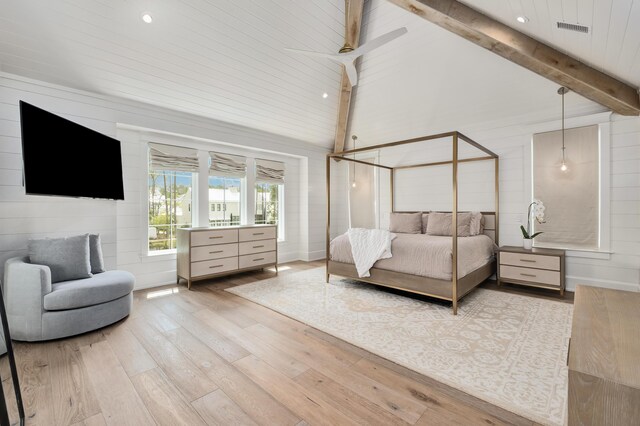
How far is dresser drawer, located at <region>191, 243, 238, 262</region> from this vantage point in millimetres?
4195

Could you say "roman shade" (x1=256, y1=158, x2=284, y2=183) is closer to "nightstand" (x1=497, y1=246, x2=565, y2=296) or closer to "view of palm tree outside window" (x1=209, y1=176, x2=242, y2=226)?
"view of palm tree outside window" (x1=209, y1=176, x2=242, y2=226)

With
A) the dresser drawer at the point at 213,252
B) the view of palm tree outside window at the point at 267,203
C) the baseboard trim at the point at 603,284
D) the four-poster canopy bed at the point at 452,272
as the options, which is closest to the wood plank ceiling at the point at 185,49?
the view of palm tree outside window at the point at 267,203

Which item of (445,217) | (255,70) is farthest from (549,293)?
(255,70)

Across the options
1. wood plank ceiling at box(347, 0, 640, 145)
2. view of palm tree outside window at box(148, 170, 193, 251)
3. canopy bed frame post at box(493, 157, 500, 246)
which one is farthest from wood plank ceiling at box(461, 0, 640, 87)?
view of palm tree outside window at box(148, 170, 193, 251)

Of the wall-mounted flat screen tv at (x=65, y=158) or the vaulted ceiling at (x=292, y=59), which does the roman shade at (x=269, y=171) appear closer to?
the vaulted ceiling at (x=292, y=59)

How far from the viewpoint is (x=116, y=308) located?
2887 mm

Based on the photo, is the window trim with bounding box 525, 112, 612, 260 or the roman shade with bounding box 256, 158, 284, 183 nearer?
the window trim with bounding box 525, 112, 612, 260

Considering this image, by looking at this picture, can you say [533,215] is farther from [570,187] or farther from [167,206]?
[167,206]

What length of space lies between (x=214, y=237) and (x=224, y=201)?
1040 mm

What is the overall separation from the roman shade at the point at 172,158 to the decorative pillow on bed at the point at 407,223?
3636 millimetres

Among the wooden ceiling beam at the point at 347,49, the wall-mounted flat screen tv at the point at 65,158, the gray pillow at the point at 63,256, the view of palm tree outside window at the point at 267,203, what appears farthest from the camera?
the view of palm tree outside window at the point at 267,203

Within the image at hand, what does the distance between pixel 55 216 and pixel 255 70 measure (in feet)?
10.2

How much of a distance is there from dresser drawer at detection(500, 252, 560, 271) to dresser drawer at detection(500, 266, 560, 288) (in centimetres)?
5

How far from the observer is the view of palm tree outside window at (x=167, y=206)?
4.36 m
